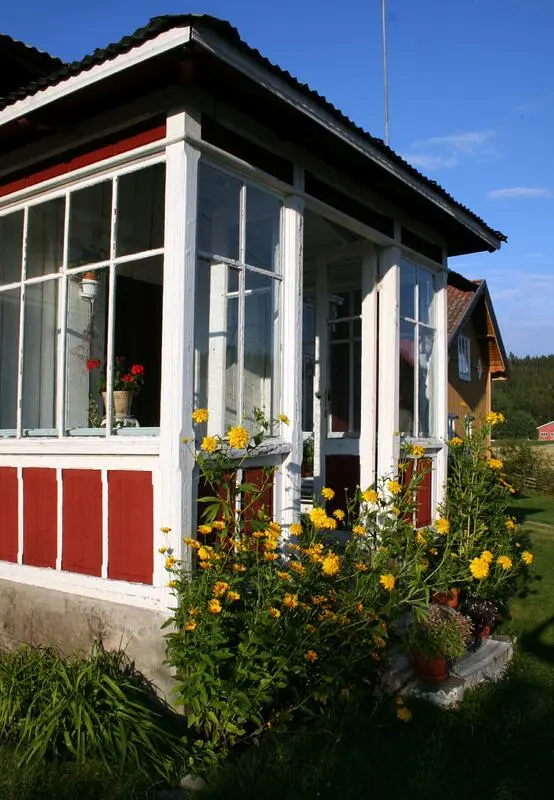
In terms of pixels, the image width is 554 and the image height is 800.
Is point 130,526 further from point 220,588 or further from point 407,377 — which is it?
point 407,377

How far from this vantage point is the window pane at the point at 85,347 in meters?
4.87

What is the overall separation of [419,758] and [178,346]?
249cm

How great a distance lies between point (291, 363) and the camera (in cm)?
482

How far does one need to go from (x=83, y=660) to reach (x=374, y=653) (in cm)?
164

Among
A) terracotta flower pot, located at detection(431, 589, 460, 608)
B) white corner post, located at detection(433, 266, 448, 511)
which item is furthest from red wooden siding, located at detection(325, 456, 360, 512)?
terracotta flower pot, located at detection(431, 589, 460, 608)

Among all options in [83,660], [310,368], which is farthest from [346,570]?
[310,368]

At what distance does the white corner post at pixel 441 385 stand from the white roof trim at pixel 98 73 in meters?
4.39

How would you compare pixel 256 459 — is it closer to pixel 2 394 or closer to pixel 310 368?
pixel 2 394

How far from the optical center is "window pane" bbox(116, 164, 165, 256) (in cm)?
461

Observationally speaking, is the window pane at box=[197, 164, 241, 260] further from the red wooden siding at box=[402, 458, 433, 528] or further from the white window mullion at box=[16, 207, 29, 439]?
the red wooden siding at box=[402, 458, 433, 528]

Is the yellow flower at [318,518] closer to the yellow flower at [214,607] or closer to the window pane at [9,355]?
the yellow flower at [214,607]

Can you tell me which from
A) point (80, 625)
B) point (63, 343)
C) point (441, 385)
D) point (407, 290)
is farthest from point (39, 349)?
point (441, 385)

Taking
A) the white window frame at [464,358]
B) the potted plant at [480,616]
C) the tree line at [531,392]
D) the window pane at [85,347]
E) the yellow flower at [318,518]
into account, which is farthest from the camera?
the tree line at [531,392]

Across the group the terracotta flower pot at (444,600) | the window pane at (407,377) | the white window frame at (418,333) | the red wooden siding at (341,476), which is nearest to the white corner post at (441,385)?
the white window frame at (418,333)
